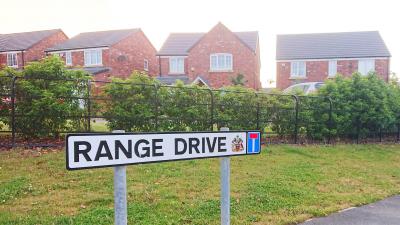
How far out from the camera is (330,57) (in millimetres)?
35625

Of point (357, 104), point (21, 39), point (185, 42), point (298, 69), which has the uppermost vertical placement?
point (21, 39)

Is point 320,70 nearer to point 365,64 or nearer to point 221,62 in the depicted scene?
point 365,64

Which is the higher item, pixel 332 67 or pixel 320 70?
pixel 332 67

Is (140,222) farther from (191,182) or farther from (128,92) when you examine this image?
(128,92)

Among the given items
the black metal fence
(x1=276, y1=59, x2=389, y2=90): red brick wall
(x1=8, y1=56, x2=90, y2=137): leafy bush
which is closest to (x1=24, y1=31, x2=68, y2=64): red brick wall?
(x1=276, y1=59, x2=389, y2=90): red brick wall

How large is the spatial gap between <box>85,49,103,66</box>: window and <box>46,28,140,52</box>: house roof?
577 millimetres

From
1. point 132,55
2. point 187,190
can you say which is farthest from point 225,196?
point 132,55

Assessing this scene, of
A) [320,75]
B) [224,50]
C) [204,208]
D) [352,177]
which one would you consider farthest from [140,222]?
[320,75]

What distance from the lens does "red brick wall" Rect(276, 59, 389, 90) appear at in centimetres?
3494

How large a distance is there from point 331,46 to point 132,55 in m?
19.4

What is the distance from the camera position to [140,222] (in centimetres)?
504

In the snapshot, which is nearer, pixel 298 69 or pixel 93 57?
pixel 298 69

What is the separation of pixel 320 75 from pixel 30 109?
30.7m

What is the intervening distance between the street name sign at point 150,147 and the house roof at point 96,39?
3507 cm
